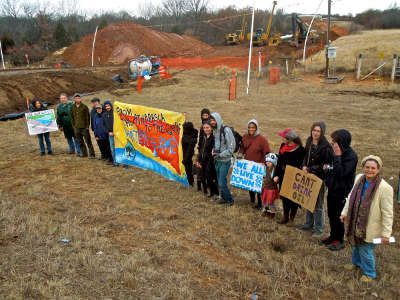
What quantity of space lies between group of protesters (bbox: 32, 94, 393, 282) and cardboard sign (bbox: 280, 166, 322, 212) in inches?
4.5

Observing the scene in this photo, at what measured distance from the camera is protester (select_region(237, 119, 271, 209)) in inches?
219

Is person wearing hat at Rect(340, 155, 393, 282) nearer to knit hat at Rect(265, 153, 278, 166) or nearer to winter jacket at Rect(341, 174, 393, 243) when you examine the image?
winter jacket at Rect(341, 174, 393, 243)

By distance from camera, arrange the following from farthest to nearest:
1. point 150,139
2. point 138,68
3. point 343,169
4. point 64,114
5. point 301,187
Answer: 1. point 138,68
2. point 64,114
3. point 150,139
4. point 301,187
5. point 343,169

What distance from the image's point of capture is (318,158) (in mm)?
4668

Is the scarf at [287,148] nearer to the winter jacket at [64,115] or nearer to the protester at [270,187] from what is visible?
the protester at [270,187]

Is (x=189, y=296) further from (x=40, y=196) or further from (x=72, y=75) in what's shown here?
(x=72, y=75)

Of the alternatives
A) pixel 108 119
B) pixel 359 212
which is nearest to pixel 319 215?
pixel 359 212

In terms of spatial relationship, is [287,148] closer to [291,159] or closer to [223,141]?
[291,159]

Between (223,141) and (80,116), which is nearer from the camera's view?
(223,141)

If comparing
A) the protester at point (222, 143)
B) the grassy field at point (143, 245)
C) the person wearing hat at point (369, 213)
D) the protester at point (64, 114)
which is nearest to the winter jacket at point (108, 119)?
the grassy field at point (143, 245)

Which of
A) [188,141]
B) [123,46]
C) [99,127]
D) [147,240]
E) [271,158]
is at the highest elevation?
[123,46]

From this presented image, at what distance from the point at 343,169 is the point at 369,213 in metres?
0.70

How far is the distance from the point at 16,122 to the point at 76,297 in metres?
13.6

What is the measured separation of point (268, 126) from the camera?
13.9 m
